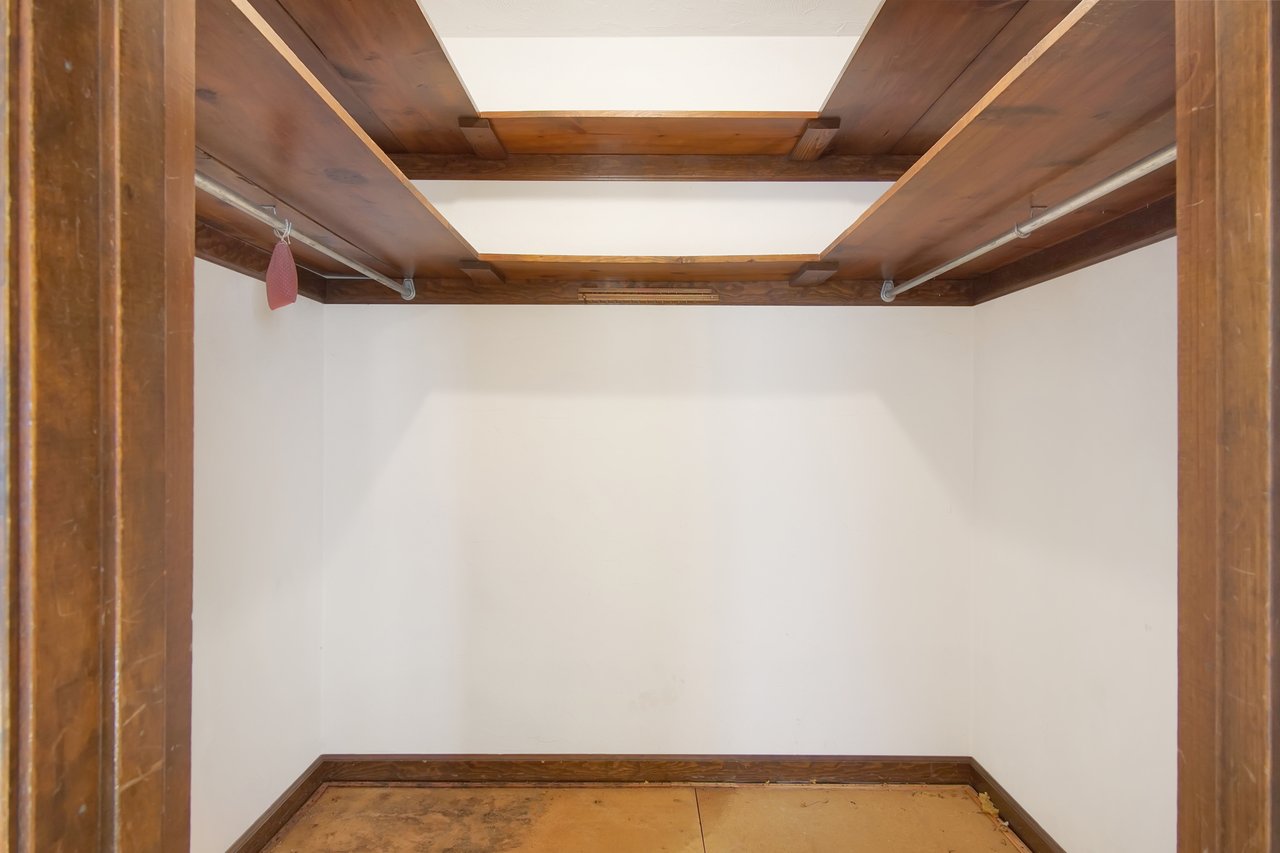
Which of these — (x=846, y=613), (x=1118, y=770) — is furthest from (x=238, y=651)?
(x=1118, y=770)

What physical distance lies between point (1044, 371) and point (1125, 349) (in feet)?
1.01

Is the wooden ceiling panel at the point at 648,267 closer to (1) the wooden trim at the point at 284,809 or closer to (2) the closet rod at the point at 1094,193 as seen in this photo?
(2) the closet rod at the point at 1094,193

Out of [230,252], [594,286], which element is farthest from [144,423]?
[594,286]

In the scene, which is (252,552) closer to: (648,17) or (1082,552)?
(648,17)

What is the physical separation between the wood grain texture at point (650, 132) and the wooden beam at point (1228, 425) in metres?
1.58

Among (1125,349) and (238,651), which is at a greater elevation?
(1125,349)

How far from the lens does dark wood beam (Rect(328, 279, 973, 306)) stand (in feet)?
7.36

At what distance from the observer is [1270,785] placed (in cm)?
51

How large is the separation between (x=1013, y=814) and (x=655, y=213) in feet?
8.33

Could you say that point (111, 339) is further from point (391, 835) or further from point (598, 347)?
point (391, 835)

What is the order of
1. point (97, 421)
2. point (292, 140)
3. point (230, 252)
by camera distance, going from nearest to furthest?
point (97, 421)
point (292, 140)
point (230, 252)

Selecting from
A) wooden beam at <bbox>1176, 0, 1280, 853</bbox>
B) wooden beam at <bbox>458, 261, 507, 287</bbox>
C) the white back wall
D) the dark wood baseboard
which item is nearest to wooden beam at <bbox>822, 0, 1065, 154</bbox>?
the white back wall

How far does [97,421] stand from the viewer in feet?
1.67

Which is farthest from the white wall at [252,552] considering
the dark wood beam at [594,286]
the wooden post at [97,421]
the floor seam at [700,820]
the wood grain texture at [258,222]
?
the floor seam at [700,820]
